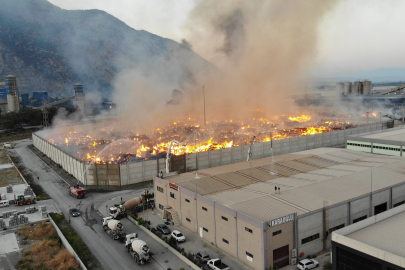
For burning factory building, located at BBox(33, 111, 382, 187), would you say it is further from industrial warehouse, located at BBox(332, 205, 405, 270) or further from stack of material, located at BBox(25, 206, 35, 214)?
industrial warehouse, located at BBox(332, 205, 405, 270)

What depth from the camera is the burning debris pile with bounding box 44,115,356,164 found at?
30.8m

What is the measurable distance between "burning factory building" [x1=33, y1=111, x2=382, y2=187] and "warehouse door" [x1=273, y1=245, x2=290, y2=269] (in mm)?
8320

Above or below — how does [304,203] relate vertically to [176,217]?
above

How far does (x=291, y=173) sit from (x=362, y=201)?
5318 millimetres

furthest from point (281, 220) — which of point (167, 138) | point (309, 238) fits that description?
point (167, 138)

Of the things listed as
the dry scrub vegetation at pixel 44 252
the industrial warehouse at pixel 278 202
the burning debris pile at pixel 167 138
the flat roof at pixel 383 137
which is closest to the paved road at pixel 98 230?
the dry scrub vegetation at pixel 44 252

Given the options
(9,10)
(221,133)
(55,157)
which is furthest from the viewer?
(9,10)

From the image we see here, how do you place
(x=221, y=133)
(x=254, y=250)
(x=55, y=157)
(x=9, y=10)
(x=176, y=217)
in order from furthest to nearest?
1. (x=9, y=10)
2. (x=221, y=133)
3. (x=55, y=157)
4. (x=176, y=217)
5. (x=254, y=250)

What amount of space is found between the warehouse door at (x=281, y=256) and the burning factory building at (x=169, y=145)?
832 centimetres

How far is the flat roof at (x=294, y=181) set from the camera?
602 inches

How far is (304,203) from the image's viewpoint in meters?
15.2

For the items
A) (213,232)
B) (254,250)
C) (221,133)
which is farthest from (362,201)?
(221,133)

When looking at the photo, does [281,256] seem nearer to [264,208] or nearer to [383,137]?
[264,208]

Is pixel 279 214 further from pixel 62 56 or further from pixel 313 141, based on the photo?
pixel 62 56
